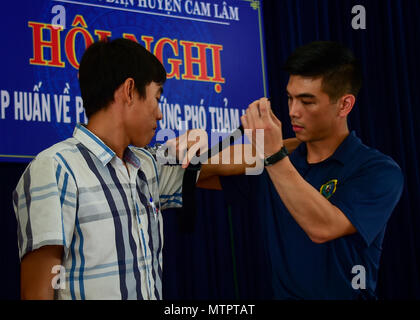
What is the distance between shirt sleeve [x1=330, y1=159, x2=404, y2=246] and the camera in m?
1.40

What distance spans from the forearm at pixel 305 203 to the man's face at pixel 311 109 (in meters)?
0.29

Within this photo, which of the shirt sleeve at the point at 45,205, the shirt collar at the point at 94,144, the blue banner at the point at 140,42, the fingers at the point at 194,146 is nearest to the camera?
the shirt sleeve at the point at 45,205

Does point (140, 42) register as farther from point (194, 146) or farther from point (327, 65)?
point (194, 146)

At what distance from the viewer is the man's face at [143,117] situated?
3.90 ft

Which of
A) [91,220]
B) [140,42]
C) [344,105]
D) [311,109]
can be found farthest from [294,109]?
[140,42]

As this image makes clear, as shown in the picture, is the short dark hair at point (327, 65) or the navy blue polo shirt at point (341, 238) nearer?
the navy blue polo shirt at point (341, 238)

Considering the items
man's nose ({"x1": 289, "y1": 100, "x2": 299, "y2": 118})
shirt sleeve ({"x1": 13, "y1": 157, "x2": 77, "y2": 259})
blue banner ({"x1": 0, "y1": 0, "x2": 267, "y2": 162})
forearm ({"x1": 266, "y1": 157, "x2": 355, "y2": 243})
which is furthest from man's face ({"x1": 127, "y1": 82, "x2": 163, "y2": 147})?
blue banner ({"x1": 0, "y1": 0, "x2": 267, "y2": 162})

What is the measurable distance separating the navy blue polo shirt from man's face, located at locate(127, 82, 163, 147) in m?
0.43

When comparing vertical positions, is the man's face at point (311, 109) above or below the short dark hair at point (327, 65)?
below

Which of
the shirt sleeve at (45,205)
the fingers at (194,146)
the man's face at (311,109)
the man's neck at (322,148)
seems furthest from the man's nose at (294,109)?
the shirt sleeve at (45,205)

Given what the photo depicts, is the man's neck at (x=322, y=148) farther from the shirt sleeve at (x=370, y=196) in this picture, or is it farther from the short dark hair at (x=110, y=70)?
the short dark hair at (x=110, y=70)

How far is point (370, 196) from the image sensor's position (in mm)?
1445

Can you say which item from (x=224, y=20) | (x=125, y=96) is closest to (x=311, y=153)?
(x=125, y=96)

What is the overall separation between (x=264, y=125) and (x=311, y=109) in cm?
39
